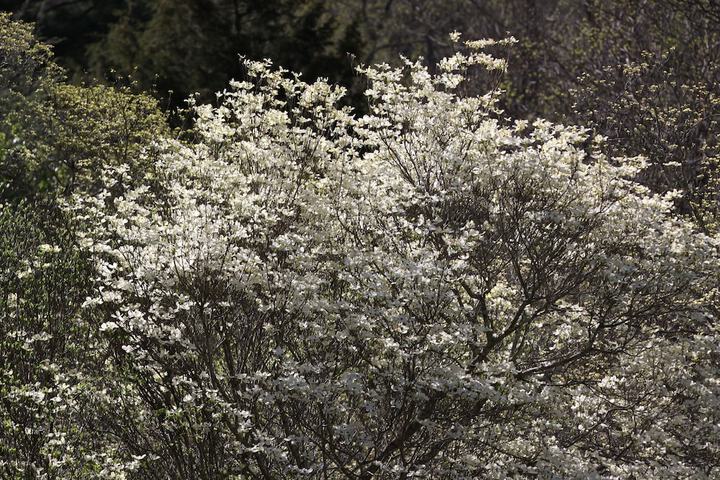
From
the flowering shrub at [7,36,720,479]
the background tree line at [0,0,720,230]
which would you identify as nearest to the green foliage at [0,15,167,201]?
the background tree line at [0,0,720,230]

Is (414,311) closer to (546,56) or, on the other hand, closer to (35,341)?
(35,341)

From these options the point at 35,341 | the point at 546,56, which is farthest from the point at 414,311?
the point at 546,56

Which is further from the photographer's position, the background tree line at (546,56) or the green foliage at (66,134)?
the background tree line at (546,56)

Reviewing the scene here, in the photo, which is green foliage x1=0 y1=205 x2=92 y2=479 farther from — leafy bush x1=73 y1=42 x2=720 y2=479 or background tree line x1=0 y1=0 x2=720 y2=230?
background tree line x1=0 y1=0 x2=720 y2=230

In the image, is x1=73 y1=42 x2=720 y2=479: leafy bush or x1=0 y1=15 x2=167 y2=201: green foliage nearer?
x1=73 y1=42 x2=720 y2=479: leafy bush

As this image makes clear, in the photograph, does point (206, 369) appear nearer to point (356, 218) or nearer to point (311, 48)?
point (356, 218)

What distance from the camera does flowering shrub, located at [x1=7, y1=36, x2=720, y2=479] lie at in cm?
728

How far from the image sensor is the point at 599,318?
7.91 meters

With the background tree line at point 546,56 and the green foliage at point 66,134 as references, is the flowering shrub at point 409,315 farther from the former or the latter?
the green foliage at point 66,134

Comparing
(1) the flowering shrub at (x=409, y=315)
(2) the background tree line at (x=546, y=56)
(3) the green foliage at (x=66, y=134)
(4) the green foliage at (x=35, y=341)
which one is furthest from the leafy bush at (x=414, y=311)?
(3) the green foliage at (x=66, y=134)

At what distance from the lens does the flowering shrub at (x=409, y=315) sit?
7281mm

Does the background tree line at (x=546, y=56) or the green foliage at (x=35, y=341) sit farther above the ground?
the background tree line at (x=546, y=56)

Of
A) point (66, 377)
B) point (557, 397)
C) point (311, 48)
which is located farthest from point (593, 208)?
point (311, 48)

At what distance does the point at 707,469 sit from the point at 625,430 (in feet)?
2.32
